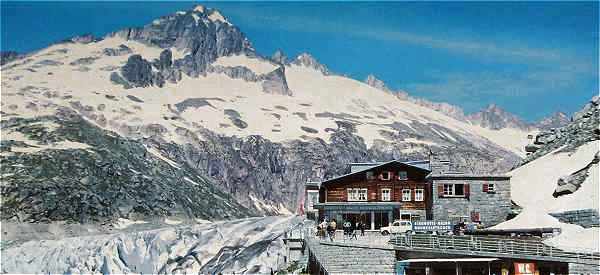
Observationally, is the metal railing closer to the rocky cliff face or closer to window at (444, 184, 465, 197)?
the rocky cliff face

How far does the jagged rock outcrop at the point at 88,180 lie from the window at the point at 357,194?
75.0 meters

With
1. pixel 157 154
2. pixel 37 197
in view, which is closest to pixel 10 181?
pixel 37 197

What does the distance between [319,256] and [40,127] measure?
137711 millimetres

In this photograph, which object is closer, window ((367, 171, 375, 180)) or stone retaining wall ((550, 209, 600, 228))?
stone retaining wall ((550, 209, 600, 228))

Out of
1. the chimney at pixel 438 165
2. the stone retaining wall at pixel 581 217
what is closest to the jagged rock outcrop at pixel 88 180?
the chimney at pixel 438 165

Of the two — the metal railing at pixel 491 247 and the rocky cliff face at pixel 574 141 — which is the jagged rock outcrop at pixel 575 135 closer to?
the rocky cliff face at pixel 574 141

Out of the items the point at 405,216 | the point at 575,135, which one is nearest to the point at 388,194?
the point at 405,216

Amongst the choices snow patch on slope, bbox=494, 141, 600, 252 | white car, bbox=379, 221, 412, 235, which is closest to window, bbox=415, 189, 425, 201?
snow patch on slope, bbox=494, 141, 600, 252

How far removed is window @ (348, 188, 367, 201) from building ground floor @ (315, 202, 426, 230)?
158 centimetres

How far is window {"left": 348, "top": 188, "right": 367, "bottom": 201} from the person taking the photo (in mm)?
77000

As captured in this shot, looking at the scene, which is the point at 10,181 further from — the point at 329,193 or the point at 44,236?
the point at 329,193

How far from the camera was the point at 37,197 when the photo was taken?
142500mm

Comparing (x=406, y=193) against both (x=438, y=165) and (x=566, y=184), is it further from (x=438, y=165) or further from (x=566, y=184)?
(x=566, y=184)

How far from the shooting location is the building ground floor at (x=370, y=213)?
74688 millimetres
